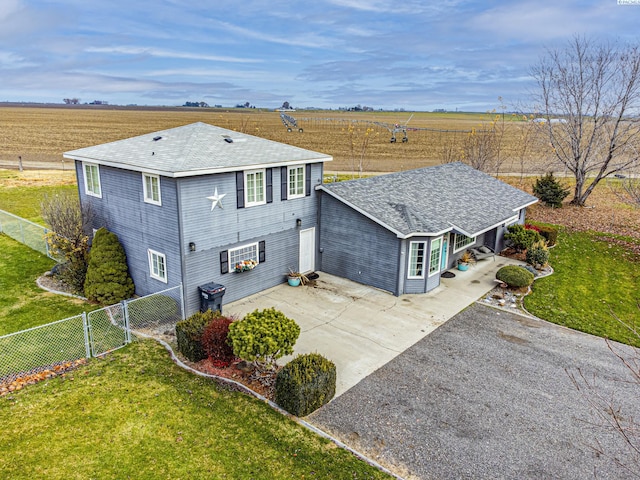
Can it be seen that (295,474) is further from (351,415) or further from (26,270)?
(26,270)

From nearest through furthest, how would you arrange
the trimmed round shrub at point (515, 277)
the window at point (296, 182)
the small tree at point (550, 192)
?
1. the trimmed round shrub at point (515, 277)
2. the window at point (296, 182)
3. the small tree at point (550, 192)

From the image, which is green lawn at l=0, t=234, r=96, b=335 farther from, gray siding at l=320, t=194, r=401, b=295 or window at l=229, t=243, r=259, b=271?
gray siding at l=320, t=194, r=401, b=295

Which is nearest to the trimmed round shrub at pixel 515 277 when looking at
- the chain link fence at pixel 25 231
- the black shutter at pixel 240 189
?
the black shutter at pixel 240 189

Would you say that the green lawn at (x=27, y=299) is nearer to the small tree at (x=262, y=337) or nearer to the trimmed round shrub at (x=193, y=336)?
the trimmed round shrub at (x=193, y=336)

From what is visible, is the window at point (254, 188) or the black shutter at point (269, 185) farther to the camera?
the black shutter at point (269, 185)

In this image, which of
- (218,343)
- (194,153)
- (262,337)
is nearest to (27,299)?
(194,153)

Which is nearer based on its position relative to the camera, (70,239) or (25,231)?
(70,239)

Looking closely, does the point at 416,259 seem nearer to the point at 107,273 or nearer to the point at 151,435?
the point at 151,435
